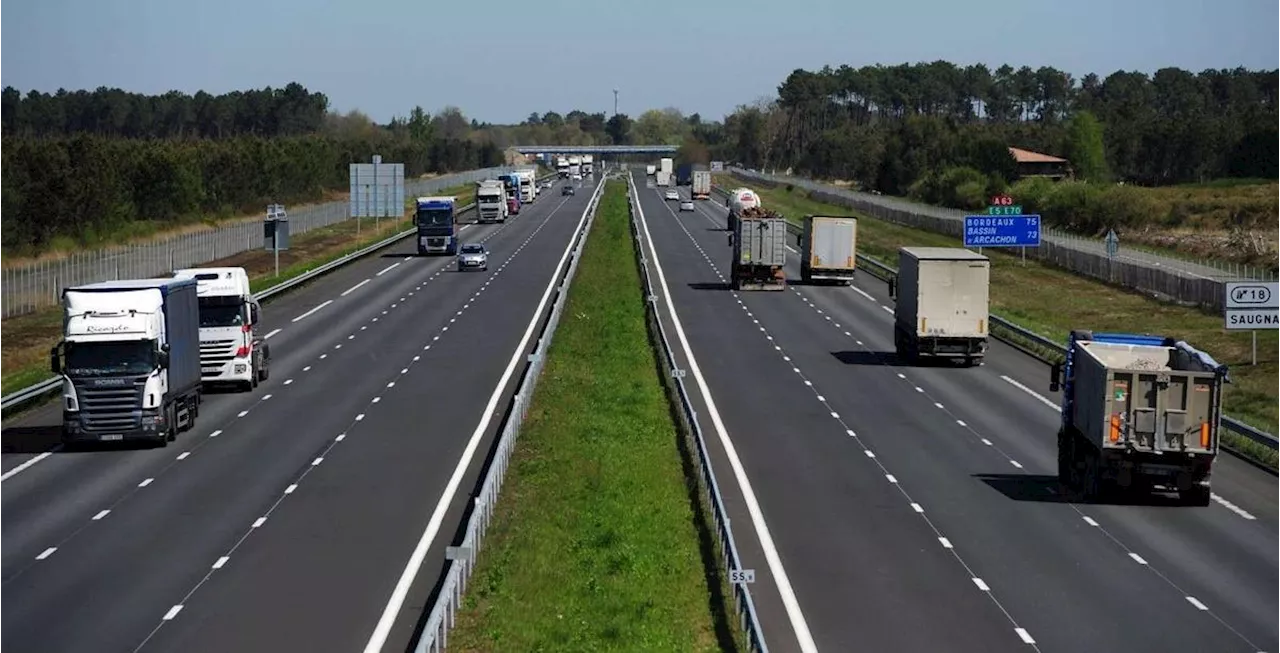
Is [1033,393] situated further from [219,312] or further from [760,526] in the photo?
[219,312]

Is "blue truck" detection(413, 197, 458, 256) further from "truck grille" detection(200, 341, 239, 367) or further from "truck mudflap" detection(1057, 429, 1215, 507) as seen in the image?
"truck mudflap" detection(1057, 429, 1215, 507)

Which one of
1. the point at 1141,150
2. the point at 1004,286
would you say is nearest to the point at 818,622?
the point at 1004,286

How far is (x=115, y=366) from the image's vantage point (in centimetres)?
3641

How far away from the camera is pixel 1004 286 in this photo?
86438mm

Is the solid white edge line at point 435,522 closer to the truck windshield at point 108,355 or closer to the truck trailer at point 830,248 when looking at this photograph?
the truck windshield at point 108,355

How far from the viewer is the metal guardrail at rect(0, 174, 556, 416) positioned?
41969 mm

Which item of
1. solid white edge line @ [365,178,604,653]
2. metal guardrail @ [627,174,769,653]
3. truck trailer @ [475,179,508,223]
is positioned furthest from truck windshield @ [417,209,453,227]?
metal guardrail @ [627,174,769,653]

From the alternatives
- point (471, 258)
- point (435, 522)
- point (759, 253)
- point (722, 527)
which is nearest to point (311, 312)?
point (471, 258)

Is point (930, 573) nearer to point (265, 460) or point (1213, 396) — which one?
point (1213, 396)

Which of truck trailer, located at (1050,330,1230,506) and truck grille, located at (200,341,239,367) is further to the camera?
truck grille, located at (200,341,239,367)

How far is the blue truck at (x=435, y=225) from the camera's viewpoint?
9800 centimetres

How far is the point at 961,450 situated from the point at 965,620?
15324mm

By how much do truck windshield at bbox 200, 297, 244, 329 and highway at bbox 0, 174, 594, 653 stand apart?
208 cm

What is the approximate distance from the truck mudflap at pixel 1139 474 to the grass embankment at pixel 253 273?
1122 inches
